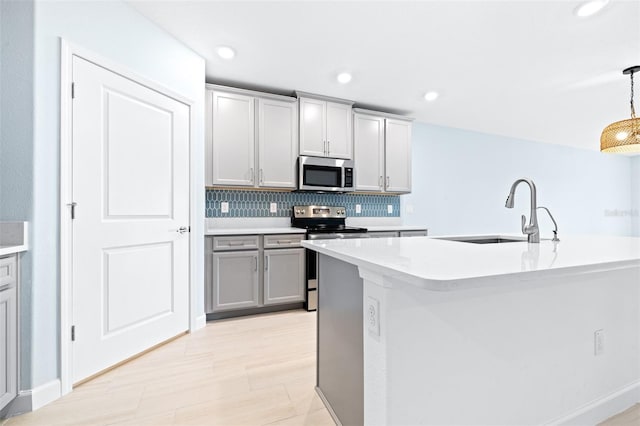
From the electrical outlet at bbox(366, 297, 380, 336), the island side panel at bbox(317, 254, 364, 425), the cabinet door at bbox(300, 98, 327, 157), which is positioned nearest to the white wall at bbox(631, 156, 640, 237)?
the cabinet door at bbox(300, 98, 327, 157)

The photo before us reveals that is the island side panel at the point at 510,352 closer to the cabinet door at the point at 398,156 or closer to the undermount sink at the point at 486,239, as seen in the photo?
the undermount sink at the point at 486,239

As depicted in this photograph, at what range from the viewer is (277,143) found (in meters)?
3.31

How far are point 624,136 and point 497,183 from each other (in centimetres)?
258

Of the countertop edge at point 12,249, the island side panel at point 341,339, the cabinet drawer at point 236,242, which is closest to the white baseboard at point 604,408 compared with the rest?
the island side panel at point 341,339

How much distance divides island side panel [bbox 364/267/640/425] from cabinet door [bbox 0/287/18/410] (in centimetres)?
166

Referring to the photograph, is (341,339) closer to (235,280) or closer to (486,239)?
(486,239)

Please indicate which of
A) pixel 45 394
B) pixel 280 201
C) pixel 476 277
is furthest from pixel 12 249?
pixel 280 201

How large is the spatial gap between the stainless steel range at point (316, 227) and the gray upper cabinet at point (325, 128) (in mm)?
694

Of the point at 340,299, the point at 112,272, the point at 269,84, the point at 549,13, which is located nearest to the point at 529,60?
the point at 549,13

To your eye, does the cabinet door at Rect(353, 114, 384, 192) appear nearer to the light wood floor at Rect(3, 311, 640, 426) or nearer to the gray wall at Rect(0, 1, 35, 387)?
the light wood floor at Rect(3, 311, 640, 426)

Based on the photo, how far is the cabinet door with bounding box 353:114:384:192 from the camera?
147 inches

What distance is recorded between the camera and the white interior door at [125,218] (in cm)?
181

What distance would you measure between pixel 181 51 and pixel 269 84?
3.18 ft

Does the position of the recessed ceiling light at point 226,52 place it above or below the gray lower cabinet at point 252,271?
above
